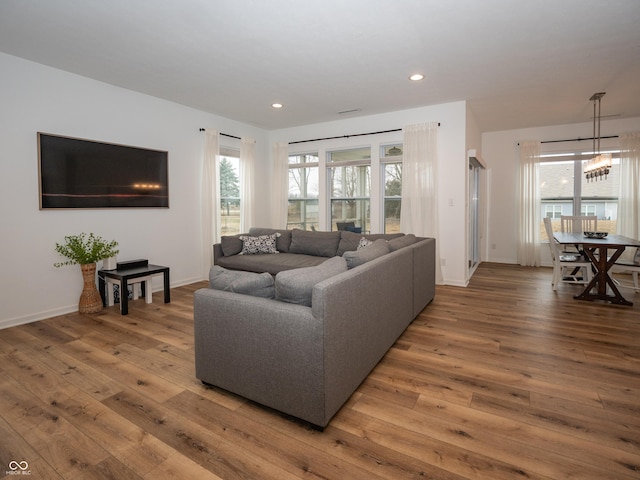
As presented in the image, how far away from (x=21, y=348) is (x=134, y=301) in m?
1.47

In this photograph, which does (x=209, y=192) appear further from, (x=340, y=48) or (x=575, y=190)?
(x=575, y=190)

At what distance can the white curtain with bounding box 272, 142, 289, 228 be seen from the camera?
6.64 m

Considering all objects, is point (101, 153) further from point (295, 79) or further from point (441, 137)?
point (441, 137)

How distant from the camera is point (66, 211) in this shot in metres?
3.85

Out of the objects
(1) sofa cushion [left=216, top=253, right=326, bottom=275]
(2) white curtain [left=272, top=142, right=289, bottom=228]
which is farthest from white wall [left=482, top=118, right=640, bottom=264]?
(1) sofa cushion [left=216, top=253, right=326, bottom=275]

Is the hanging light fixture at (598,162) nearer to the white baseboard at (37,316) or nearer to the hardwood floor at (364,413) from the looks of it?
the hardwood floor at (364,413)

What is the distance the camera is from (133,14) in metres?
2.63

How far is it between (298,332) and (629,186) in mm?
6968

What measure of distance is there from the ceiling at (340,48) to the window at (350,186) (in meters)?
1.30

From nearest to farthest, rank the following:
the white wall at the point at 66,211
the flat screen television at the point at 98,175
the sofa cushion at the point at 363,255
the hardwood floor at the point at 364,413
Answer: the hardwood floor at the point at 364,413, the sofa cushion at the point at 363,255, the white wall at the point at 66,211, the flat screen television at the point at 98,175

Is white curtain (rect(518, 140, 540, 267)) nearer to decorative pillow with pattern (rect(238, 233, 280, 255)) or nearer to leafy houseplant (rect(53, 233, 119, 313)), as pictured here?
decorative pillow with pattern (rect(238, 233, 280, 255))

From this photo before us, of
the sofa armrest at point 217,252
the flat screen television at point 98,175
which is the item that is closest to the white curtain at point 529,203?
the sofa armrest at point 217,252

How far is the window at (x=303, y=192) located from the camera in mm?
6539

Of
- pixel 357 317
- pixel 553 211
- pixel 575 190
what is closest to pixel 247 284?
pixel 357 317
